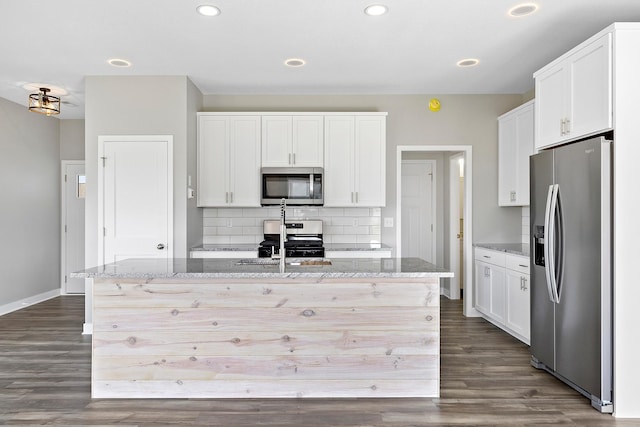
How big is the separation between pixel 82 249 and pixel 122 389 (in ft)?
14.3

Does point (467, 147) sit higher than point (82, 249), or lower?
higher

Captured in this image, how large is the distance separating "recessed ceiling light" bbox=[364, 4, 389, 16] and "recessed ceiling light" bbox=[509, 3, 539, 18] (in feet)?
2.88

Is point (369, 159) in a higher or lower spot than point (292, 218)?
higher

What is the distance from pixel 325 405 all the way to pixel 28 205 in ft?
16.8

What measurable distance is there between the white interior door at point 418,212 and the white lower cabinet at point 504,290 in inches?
58.0

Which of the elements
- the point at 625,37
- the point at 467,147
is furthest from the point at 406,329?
the point at 467,147

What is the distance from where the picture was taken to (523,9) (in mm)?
3061

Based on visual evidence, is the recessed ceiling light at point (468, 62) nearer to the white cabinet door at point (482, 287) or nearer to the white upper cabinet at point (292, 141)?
the white upper cabinet at point (292, 141)

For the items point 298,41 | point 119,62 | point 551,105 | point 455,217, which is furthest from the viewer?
point 455,217

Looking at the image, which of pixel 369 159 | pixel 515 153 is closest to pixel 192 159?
pixel 369 159

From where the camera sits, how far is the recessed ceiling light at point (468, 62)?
13.5 feet

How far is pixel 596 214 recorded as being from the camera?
2.72 m

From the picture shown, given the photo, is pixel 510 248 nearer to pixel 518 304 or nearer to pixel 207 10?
pixel 518 304

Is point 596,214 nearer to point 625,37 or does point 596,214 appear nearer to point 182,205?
point 625,37
